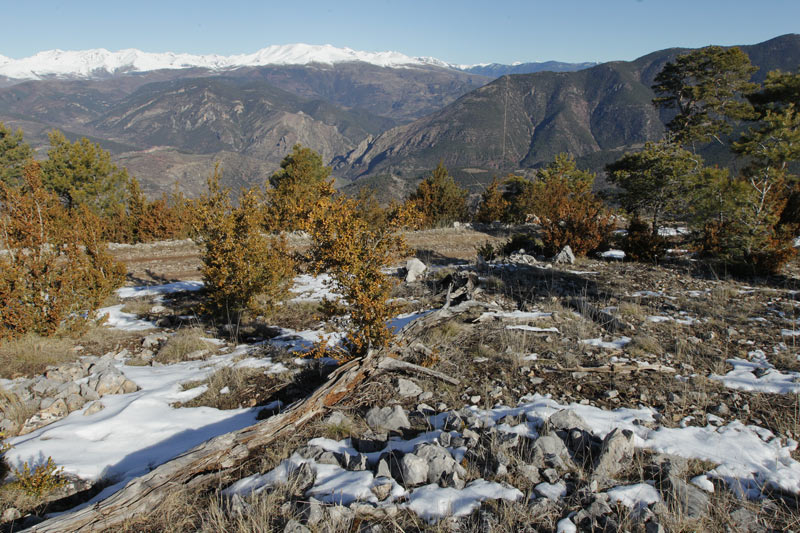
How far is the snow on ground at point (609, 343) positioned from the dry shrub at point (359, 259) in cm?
305

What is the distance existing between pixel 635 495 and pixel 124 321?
1030 centimetres

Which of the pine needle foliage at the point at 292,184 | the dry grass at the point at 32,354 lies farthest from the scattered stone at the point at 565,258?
the pine needle foliage at the point at 292,184

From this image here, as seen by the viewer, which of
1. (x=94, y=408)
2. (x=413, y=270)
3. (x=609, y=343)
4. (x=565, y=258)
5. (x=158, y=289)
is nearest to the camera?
(x=94, y=408)

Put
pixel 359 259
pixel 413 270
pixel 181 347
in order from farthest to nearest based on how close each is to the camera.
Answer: pixel 413 270 → pixel 181 347 → pixel 359 259

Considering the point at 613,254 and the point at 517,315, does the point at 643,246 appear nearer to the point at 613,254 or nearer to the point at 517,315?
the point at 613,254

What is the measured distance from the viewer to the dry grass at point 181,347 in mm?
6652

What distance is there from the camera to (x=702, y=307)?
727cm

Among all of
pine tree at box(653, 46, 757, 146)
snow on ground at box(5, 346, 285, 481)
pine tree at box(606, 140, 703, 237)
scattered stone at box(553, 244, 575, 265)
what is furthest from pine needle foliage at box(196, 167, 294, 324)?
pine tree at box(653, 46, 757, 146)

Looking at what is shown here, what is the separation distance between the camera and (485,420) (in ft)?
→ 12.4

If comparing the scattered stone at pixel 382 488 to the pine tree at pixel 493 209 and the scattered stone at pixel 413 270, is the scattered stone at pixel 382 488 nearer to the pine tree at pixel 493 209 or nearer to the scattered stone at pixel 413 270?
the scattered stone at pixel 413 270

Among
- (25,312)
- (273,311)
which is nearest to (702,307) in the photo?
(273,311)

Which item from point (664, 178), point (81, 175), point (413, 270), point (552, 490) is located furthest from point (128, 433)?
point (81, 175)

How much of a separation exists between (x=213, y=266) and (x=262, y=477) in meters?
5.98

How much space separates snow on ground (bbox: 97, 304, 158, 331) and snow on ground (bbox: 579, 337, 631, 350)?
883cm
